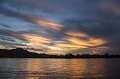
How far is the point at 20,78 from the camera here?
7462cm

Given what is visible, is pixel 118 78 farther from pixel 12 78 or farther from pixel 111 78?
pixel 12 78

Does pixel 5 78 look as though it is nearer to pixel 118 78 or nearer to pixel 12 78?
pixel 12 78

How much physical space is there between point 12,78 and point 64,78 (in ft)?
60.7

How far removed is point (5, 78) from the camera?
7319 cm

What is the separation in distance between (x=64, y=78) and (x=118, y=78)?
1862 centimetres

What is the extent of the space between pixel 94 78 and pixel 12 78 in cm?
2903

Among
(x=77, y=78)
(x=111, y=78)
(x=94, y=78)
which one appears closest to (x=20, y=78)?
(x=77, y=78)

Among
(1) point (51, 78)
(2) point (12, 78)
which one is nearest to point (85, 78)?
(1) point (51, 78)

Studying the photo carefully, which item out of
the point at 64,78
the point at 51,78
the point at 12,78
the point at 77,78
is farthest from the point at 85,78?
the point at 12,78

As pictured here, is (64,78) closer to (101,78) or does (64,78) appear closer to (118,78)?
(101,78)

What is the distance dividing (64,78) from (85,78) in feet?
24.3

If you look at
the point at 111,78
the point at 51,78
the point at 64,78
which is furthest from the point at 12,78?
the point at 111,78

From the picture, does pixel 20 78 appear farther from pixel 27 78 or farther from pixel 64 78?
pixel 64 78

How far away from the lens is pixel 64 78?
73938 mm
